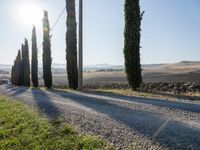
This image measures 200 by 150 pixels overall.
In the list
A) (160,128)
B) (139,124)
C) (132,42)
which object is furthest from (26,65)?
(160,128)

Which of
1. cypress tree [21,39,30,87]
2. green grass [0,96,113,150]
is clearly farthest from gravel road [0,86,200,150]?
cypress tree [21,39,30,87]

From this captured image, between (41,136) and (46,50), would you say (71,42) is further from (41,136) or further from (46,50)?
(41,136)

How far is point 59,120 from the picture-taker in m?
11.0

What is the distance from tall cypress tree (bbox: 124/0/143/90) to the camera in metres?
24.8

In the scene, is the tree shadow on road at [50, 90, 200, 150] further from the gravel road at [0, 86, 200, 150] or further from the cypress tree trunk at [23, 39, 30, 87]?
the cypress tree trunk at [23, 39, 30, 87]

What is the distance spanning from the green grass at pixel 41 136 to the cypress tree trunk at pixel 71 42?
64.7ft

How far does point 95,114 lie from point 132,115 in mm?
1240

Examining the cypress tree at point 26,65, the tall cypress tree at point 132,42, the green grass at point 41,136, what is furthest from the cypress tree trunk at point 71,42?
the cypress tree at point 26,65

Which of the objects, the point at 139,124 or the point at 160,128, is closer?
the point at 160,128

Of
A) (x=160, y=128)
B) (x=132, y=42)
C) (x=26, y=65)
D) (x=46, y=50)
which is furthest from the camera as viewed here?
(x=26, y=65)

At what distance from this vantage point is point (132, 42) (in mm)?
24891

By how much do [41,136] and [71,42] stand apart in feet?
77.2

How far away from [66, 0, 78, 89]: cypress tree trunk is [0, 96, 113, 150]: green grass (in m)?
19.7

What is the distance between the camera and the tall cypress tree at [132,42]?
81.3 feet
